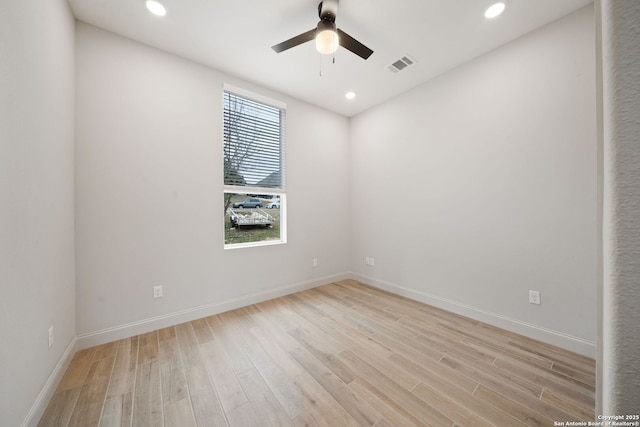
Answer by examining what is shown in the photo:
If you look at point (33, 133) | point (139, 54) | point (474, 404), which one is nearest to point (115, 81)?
point (139, 54)

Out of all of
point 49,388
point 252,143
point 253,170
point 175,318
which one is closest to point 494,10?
point 252,143

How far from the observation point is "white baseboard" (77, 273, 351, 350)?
207cm

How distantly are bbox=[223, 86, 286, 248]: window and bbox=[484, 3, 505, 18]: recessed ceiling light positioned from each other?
7.72ft

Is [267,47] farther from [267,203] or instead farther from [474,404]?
[474,404]

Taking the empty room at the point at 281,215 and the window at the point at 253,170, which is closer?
the empty room at the point at 281,215

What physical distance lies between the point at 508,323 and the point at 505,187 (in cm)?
135

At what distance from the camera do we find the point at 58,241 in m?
1.71

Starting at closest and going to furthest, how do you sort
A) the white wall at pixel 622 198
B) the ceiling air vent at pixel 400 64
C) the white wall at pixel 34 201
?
the white wall at pixel 622 198
the white wall at pixel 34 201
the ceiling air vent at pixel 400 64

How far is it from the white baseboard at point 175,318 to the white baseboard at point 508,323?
1.56 metres

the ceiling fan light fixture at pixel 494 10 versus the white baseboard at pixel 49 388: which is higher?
the ceiling fan light fixture at pixel 494 10

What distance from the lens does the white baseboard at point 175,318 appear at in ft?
6.79

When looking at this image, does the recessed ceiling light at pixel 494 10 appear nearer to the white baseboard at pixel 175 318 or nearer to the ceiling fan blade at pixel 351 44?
the ceiling fan blade at pixel 351 44

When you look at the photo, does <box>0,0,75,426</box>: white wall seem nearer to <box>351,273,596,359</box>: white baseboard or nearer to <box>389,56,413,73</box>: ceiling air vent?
<box>389,56,413,73</box>: ceiling air vent

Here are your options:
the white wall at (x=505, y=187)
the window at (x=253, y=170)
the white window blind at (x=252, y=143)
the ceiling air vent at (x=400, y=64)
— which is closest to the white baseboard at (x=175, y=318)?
the window at (x=253, y=170)
